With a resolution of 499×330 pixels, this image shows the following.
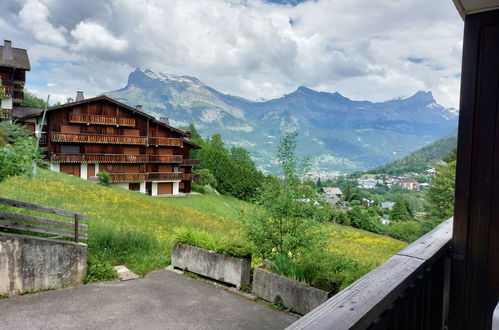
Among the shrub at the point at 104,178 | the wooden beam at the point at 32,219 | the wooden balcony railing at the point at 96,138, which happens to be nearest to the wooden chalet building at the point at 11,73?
the wooden balcony railing at the point at 96,138

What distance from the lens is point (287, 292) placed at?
7758 millimetres

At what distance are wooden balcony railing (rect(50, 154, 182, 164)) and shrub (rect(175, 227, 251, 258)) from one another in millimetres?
34725

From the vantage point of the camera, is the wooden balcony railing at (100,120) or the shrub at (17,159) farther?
the wooden balcony railing at (100,120)

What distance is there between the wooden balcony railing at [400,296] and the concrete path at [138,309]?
204 inches

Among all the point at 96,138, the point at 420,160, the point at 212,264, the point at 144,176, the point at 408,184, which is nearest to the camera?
the point at 212,264

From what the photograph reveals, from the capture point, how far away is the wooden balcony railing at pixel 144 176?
1703 inches

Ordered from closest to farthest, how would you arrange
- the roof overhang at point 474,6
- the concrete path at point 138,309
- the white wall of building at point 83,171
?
1. the roof overhang at point 474,6
2. the concrete path at point 138,309
3. the white wall of building at point 83,171

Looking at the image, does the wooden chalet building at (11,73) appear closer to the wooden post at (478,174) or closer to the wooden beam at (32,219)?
the wooden beam at (32,219)

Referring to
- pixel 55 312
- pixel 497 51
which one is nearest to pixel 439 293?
pixel 497 51

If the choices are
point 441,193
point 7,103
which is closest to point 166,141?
point 7,103

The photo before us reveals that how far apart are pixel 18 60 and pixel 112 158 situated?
15.6 meters

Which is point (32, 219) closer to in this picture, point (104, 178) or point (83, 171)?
point (104, 178)

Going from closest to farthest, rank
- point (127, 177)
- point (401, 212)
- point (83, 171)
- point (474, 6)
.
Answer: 1. point (474, 6)
2. point (83, 171)
3. point (127, 177)
4. point (401, 212)

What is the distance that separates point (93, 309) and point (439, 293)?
22.9ft
